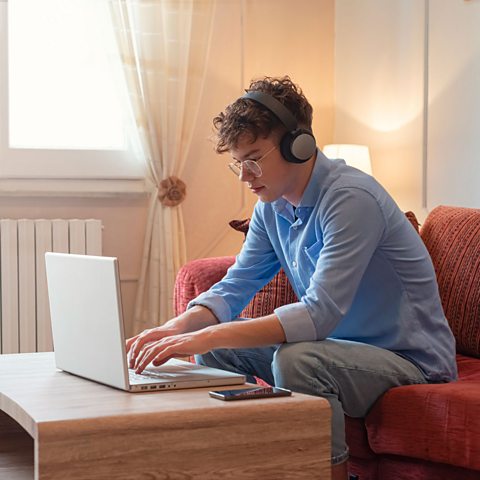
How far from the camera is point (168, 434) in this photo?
138cm

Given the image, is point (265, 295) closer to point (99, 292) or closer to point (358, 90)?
point (99, 292)

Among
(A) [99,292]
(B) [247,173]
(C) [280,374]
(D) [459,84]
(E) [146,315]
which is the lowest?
(E) [146,315]

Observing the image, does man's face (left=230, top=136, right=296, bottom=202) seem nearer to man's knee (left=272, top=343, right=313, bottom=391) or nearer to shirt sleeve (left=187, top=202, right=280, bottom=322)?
shirt sleeve (left=187, top=202, right=280, bottom=322)

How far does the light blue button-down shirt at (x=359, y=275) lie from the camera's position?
1.80m

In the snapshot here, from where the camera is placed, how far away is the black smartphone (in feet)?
4.86

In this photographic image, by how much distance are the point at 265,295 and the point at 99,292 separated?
1024 mm

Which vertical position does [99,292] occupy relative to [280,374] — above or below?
above

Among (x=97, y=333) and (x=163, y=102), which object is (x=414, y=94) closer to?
(x=163, y=102)

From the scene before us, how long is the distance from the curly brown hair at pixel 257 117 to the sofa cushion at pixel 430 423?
0.59 m

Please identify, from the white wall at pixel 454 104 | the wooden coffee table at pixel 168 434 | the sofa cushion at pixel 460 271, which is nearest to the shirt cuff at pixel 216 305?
the wooden coffee table at pixel 168 434

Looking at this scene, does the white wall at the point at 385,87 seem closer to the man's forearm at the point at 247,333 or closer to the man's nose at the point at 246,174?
the man's nose at the point at 246,174

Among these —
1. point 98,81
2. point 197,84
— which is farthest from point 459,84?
point 98,81

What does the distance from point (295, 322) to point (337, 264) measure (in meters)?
0.14

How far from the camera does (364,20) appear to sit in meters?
3.69
